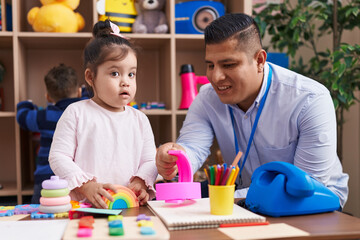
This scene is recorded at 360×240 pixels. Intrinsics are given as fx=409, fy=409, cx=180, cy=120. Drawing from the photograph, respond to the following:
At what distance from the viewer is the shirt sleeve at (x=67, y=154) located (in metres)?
1.11

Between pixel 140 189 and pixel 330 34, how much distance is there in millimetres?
2196

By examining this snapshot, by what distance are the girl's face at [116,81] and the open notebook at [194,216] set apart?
1.42 feet

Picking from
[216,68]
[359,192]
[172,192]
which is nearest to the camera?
[172,192]

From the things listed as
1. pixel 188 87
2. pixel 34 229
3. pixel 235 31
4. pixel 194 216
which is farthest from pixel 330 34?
pixel 34 229

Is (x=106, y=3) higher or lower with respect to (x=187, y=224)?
higher

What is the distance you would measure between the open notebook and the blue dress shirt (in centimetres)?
39

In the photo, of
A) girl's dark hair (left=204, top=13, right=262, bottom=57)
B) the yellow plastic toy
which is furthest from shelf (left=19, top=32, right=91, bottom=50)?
girl's dark hair (left=204, top=13, right=262, bottom=57)

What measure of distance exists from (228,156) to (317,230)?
0.85 metres

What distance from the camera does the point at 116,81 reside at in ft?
4.11

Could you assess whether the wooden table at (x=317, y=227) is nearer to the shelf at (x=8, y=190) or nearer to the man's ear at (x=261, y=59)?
the man's ear at (x=261, y=59)

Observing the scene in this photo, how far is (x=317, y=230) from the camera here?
30.2 inches

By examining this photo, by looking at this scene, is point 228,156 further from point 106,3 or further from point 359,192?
point 359,192

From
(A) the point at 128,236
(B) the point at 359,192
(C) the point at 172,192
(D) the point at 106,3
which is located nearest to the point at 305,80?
(C) the point at 172,192

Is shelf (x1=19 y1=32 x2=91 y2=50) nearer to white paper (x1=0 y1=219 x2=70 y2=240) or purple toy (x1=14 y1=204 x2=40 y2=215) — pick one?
purple toy (x1=14 y1=204 x2=40 y2=215)
